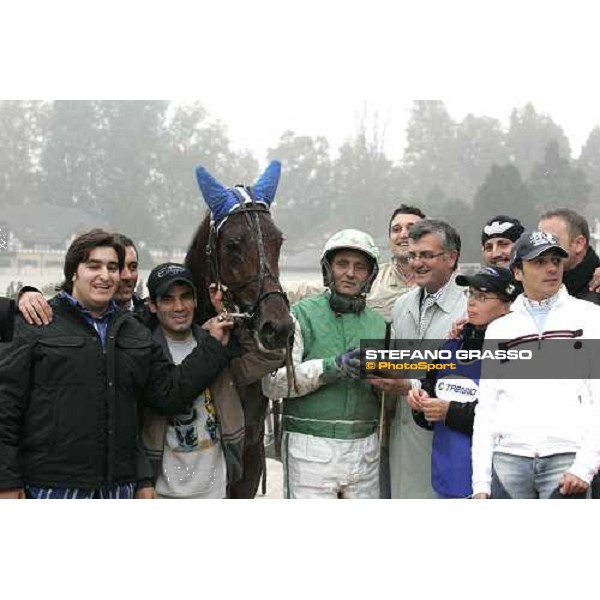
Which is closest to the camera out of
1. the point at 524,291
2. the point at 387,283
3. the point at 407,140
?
the point at 524,291

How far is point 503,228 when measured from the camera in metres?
3.97

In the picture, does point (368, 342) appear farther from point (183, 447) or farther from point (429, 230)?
point (183, 447)

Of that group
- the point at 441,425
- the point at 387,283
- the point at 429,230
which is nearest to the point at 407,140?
the point at 429,230

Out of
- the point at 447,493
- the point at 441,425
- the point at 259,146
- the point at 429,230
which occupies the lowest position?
the point at 447,493

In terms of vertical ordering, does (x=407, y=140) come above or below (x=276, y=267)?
above

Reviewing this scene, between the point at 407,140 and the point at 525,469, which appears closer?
the point at 525,469

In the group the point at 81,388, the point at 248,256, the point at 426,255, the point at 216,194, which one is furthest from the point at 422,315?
the point at 81,388

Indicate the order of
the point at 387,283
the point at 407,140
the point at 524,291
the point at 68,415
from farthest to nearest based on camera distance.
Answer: the point at 387,283
the point at 407,140
the point at 524,291
the point at 68,415

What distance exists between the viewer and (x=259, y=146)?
399 cm

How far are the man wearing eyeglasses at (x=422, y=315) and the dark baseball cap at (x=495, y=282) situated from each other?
0.17m

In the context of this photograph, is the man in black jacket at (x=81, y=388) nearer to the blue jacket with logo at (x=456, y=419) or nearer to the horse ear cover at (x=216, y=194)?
the horse ear cover at (x=216, y=194)

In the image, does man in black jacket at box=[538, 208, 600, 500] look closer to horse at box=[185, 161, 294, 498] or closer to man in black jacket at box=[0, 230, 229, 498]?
horse at box=[185, 161, 294, 498]

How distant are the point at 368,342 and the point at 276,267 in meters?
0.53

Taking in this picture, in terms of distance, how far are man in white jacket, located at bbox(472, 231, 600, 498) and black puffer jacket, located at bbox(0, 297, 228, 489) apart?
1452 millimetres
